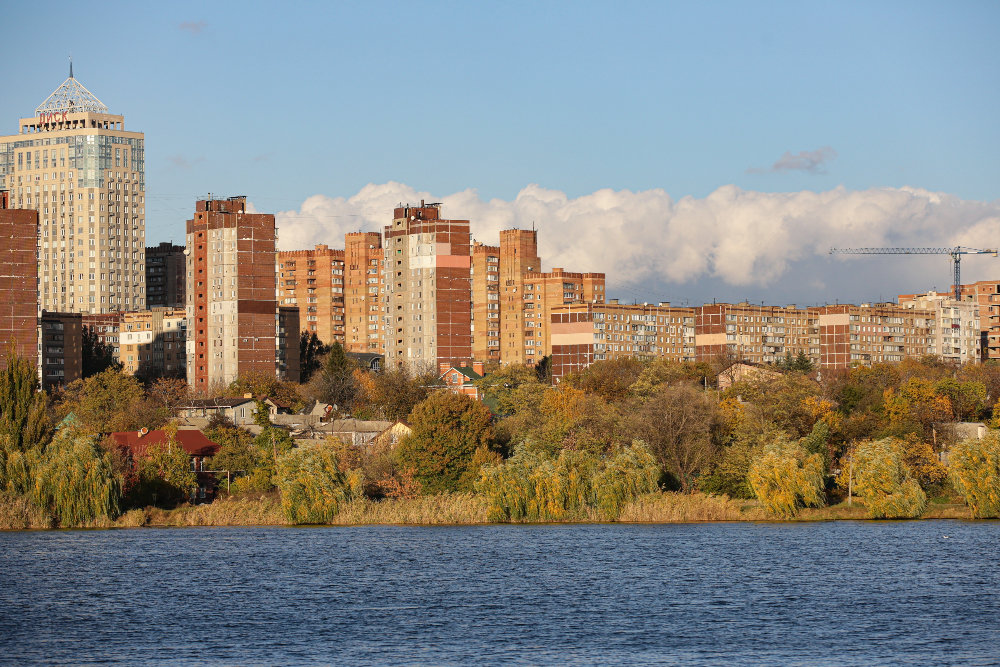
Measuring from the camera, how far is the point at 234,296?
17900 centimetres

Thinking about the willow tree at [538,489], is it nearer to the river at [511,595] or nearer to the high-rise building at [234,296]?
the river at [511,595]

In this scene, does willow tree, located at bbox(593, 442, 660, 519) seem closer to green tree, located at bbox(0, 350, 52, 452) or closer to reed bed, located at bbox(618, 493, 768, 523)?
reed bed, located at bbox(618, 493, 768, 523)

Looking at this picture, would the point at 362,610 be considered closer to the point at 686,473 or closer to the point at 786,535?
the point at 786,535

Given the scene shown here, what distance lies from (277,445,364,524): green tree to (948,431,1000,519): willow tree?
3894 centimetres

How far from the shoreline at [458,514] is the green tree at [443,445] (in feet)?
9.45

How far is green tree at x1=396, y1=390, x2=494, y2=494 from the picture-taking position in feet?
317

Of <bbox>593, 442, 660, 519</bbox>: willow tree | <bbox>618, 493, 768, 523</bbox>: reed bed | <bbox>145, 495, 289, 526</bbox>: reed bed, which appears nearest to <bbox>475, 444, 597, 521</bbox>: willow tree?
<bbox>593, 442, 660, 519</bbox>: willow tree

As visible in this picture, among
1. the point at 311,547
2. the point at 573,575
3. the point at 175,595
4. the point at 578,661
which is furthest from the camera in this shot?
the point at 311,547

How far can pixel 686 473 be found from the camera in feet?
315

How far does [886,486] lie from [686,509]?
12.8 metres

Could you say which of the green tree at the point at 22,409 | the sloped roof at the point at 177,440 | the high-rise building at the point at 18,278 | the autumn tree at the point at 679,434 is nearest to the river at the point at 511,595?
the autumn tree at the point at 679,434

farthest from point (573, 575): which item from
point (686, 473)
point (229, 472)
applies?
point (229, 472)

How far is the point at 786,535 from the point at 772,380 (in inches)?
1560

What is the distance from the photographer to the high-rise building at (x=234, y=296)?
179 metres
